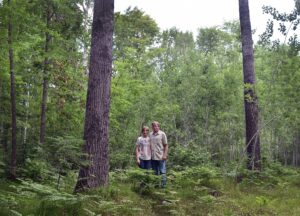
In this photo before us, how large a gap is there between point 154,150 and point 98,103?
2897 mm

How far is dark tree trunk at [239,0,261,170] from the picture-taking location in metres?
11.8

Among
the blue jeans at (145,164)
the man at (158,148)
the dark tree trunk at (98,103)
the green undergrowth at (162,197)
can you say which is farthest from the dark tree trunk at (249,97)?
the dark tree trunk at (98,103)

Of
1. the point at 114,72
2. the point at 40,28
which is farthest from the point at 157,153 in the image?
the point at 114,72

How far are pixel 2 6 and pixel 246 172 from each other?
29.1ft

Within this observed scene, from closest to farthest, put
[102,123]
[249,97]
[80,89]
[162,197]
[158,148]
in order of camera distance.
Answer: [102,123]
[162,197]
[158,148]
[249,97]
[80,89]

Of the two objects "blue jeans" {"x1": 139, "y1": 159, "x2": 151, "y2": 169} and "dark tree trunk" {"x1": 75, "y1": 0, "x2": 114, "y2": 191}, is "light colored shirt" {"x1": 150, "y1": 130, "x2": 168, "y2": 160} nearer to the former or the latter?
"blue jeans" {"x1": 139, "y1": 159, "x2": 151, "y2": 169}

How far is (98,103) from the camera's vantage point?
7.41 metres

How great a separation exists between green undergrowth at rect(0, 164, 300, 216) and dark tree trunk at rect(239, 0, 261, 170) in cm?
70

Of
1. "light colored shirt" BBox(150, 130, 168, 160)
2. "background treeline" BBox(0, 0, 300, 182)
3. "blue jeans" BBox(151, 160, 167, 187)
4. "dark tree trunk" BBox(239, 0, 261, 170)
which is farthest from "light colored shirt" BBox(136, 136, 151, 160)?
"dark tree trunk" BBox(239, 0, 261, 170)

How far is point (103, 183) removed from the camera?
7.30 meters

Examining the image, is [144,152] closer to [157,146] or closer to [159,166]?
[157,146]

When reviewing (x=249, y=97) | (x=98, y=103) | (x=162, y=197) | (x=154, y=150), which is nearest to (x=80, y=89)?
(x=154, y=150)

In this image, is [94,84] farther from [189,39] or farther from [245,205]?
[189,39]

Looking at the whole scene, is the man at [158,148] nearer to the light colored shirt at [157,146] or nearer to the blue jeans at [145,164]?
the light colored shirt at [157,146]
